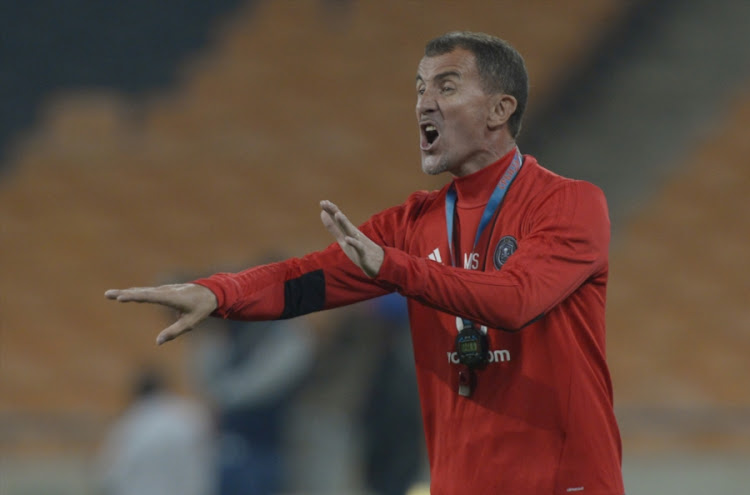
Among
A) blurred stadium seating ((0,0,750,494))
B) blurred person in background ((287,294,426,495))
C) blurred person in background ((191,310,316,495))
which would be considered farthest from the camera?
blurred stadium seating ((0,0,750,494))

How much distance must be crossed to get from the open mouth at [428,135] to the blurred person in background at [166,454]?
2.73 m

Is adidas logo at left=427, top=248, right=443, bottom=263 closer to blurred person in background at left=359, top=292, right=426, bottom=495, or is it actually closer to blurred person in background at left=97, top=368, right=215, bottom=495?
blurred person in background at left=359, top=292, right=426, bottom=495

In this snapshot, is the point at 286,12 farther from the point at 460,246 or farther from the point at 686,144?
the point at 460,246

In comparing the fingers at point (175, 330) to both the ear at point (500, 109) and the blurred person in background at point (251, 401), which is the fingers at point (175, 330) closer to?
the ear at point (500, 109)

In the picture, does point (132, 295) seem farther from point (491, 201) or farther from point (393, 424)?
point (393, 424)

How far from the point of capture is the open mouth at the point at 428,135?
262cm

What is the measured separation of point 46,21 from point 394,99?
7.87 feet

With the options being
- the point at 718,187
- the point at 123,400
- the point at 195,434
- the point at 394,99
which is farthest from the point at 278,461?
the point at 718,187

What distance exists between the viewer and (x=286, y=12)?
25.4ft

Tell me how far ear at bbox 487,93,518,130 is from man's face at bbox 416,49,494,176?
13 mm

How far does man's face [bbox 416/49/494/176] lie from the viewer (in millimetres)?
2598

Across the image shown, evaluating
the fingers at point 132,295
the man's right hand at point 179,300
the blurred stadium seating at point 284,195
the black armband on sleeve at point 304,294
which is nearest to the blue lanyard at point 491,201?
the black armband on sleeve at point 304,294

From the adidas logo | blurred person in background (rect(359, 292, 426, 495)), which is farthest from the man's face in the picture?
blurred person in background (rect(359, 292, 426, 495))

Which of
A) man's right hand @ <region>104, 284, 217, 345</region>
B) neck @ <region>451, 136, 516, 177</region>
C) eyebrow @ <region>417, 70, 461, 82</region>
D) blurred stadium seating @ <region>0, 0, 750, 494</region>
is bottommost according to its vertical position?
man's right hand @ <region>104, 284, 217, 345</region>
